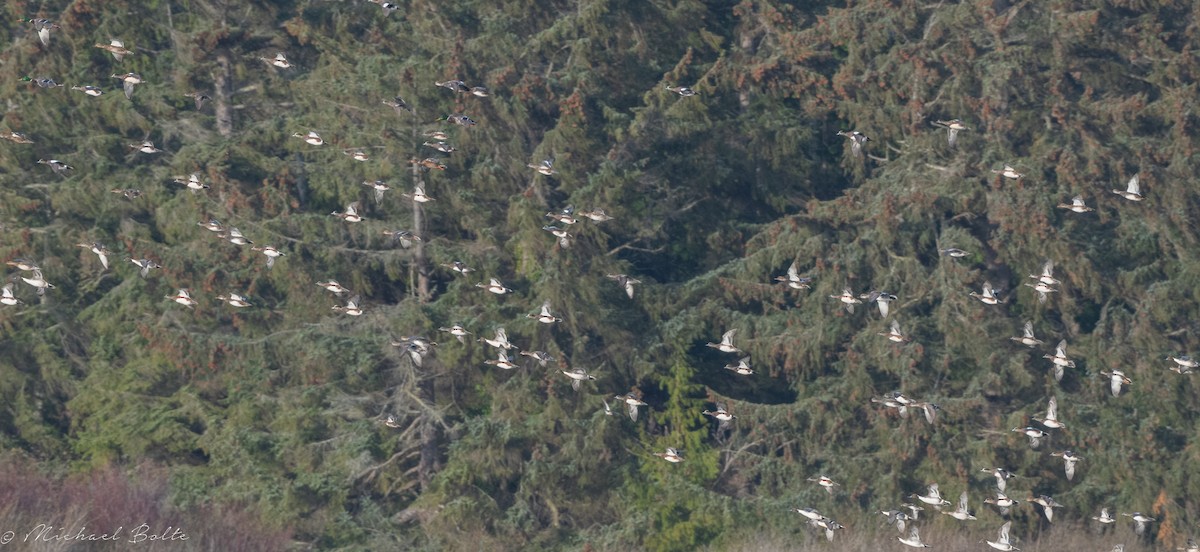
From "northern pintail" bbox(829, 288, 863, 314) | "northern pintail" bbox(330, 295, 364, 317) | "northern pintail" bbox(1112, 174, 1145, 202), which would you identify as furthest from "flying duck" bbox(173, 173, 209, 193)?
"northern pintail" bbox(1112, 174, 1145, 202)

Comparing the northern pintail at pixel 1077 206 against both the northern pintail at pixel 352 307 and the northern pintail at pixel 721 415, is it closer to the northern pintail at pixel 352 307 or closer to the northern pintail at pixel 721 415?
the northern pintail at pixel 721 415

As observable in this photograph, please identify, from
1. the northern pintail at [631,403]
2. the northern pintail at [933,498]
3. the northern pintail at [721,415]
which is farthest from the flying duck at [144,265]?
the northern pintail at [933,498]

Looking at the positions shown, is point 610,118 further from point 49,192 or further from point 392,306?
point 49,192

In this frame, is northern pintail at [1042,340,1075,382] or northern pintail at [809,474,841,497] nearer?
northern pintail at [1042,340,1075,382]

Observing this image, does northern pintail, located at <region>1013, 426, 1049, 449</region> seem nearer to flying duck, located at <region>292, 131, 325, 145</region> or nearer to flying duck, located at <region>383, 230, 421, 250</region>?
flying duck, located at <region>383, 230, 421, 250</region>

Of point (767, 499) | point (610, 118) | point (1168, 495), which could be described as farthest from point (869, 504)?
Result: point (610, 118)

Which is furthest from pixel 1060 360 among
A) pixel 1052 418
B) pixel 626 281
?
pixel 626 281

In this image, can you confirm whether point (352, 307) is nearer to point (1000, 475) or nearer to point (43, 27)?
point (43, 27)

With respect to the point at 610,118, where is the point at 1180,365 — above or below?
below

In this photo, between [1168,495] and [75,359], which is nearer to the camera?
[1168,495]
